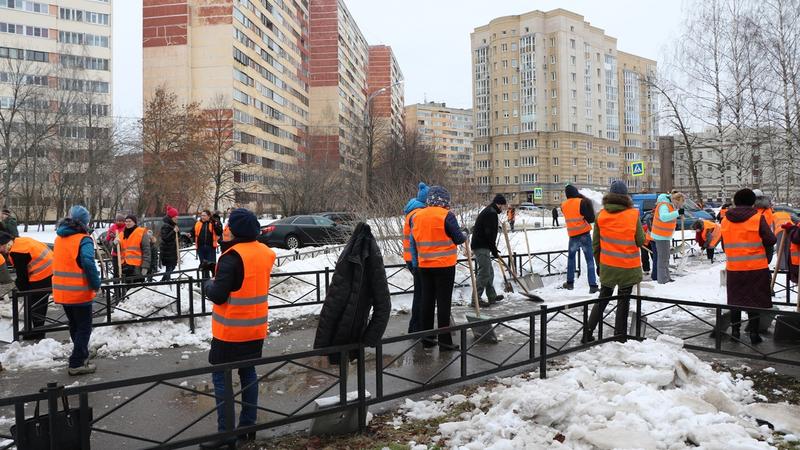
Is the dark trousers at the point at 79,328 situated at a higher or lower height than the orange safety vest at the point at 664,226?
lower

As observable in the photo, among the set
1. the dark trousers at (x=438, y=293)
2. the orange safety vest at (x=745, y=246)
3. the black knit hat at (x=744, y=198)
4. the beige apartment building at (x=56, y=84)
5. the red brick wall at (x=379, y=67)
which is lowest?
the dark trousers at (x=438, y=293)

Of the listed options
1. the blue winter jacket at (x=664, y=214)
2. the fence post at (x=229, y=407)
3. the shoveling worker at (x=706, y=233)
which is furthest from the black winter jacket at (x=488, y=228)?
the shoveling worker at (x=706, y=233)

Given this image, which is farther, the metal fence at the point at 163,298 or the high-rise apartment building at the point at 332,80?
the high-rise apartment building at the point at 332,80

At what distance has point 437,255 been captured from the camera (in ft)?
21.7

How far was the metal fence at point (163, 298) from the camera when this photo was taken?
758 centimetres

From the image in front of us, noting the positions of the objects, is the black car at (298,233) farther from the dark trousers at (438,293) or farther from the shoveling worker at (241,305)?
the shoveling worker at (241,305)

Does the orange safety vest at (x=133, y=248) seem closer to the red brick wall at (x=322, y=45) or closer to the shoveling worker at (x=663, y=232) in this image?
the shoveling worker at (x=663, y=232)

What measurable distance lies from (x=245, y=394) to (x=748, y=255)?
19.5 feet

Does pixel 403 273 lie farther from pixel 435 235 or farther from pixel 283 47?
pixel 283 47

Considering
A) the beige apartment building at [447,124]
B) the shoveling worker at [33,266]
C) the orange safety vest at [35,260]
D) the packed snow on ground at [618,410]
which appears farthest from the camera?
the beige apartment building at [447,124]

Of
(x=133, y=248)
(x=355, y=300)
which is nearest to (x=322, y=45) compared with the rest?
(x=133, y=248)

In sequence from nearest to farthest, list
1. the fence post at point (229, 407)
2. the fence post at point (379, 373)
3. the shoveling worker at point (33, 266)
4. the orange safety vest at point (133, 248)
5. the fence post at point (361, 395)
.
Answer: the fence post at point (229, 407) < the fence post at point (361, 395) < the fence post at point (379, 373) < the shoveling worker at point (33, 266) < the orange safety vest at point (133, 248)

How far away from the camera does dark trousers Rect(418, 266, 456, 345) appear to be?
6.64 meters

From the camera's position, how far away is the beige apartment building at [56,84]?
3759 cm
